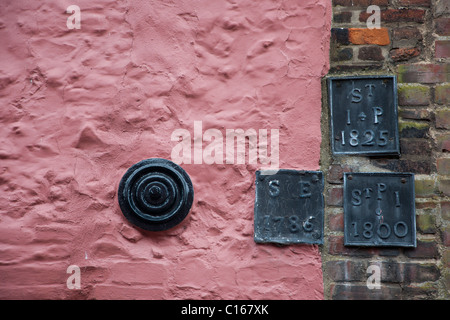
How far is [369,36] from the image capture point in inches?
65.6

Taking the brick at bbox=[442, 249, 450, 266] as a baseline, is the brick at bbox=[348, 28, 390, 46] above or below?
above

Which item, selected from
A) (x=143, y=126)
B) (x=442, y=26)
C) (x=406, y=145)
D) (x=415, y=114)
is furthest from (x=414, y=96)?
(x=143, y=126)

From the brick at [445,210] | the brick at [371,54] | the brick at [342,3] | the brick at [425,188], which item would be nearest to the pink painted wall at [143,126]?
the brick at [342,3]

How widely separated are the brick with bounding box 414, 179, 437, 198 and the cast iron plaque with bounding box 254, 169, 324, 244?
0.35m

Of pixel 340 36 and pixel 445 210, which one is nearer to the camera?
pixel 445 210

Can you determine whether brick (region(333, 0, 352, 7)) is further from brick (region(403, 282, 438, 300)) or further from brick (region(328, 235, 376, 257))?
brick (region(403, 282, 438, 300))

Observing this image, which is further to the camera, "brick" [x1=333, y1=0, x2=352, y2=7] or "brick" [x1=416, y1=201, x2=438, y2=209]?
"brick" [x1=333, y1=0, x2=352, y2=7]

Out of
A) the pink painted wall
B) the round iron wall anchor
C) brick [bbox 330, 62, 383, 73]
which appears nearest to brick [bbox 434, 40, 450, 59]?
brick [bbox 330, 62, 383, 73]

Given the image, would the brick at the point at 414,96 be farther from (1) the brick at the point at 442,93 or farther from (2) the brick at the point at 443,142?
(2) the brick at the point at 443,142

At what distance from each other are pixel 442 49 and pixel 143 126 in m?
1.19

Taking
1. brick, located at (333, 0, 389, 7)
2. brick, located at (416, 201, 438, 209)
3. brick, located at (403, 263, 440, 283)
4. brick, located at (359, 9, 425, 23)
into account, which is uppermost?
brick, located at (333, 0, 389, 7)

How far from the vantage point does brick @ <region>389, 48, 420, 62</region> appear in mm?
1649

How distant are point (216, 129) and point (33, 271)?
877mm

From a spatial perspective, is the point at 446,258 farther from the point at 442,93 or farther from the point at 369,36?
the point at 369,36
